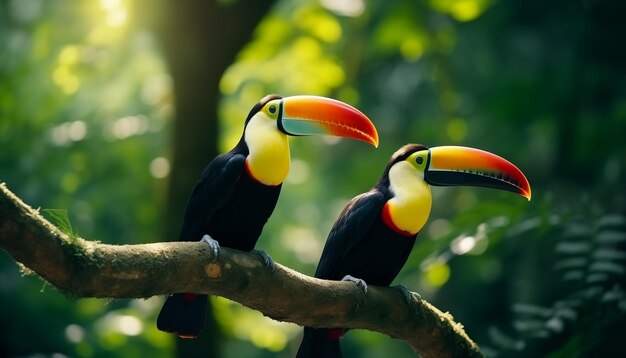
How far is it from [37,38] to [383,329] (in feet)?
17.5

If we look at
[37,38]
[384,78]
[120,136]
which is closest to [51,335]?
[120,136]

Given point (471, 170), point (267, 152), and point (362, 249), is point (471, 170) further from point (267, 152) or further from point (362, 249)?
point (267, 152)

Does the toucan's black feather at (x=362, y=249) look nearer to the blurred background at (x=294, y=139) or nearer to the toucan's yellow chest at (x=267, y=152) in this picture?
the toucan's yellow chest at (x=267, y=152)

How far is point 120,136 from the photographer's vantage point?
8.98 m

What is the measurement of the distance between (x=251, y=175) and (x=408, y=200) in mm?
808

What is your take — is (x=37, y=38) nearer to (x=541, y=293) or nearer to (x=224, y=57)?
(x=224, y=57)

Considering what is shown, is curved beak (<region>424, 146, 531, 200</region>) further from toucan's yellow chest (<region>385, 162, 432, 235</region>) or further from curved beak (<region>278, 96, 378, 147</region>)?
curved beak (<region>278, 96, 378, 147</region>)

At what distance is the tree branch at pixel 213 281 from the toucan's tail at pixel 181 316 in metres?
0.48

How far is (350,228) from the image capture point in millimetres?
5059

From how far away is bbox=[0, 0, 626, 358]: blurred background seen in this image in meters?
6.67

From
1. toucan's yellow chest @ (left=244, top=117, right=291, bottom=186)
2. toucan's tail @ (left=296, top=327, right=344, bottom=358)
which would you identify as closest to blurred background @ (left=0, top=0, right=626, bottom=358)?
toucan's tail @ (left=296, top=327, right=344, bottom=358)

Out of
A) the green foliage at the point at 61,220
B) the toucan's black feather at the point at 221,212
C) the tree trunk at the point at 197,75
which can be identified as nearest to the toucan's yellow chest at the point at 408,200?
the toucan's black feather at the point at 221,212

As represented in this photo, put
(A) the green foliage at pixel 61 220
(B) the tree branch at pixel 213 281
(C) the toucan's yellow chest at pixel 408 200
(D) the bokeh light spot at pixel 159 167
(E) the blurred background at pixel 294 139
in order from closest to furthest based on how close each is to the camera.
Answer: (B) the tree branch at pixel 213 281
(A) the green foliage at pixel 61 220
(C) the toucan's yellow chest at pixel 408 200
(E) the blurred background at pixel 294 139
(D) the bokeh light spot at pixel 159 167

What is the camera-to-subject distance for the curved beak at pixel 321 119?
4.76 m
